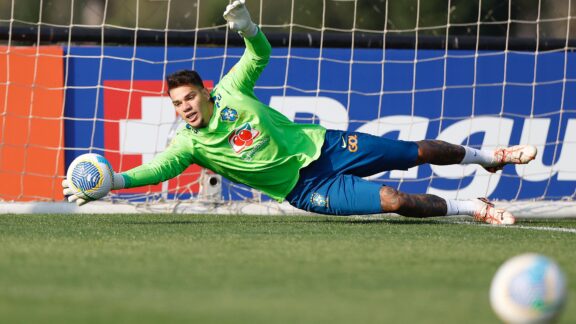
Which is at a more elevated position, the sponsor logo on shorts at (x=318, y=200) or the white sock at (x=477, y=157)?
the white sock at (x=477, y=157)

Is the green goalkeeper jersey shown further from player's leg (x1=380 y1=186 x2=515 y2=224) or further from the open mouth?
player's leg (x1=380 y1=186 x2=515 y2=224)

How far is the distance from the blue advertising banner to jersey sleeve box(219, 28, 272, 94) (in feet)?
6.22

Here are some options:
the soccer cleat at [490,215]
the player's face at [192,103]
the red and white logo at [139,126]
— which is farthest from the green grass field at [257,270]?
the red and white logo at [139,126]

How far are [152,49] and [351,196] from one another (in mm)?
2697

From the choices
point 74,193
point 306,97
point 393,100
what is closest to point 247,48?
point 74,193

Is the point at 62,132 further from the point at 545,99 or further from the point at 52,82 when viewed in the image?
the point at 545,99

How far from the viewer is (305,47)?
29.5ft

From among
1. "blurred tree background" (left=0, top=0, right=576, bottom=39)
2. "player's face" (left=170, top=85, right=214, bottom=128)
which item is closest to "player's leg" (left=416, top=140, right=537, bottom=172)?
"player's face" (left=170, top=85, right=214, bottom=128)

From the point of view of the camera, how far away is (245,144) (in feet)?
22.1

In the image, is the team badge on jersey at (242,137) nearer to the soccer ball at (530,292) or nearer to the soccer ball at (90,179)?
the soccer ball at (90,179)

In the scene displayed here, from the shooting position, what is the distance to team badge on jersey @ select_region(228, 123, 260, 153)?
672 centimetres

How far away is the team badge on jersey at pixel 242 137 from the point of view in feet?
22.0

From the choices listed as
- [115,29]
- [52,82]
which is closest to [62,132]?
[52,82]

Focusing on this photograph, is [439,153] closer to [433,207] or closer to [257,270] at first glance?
[433,207]
